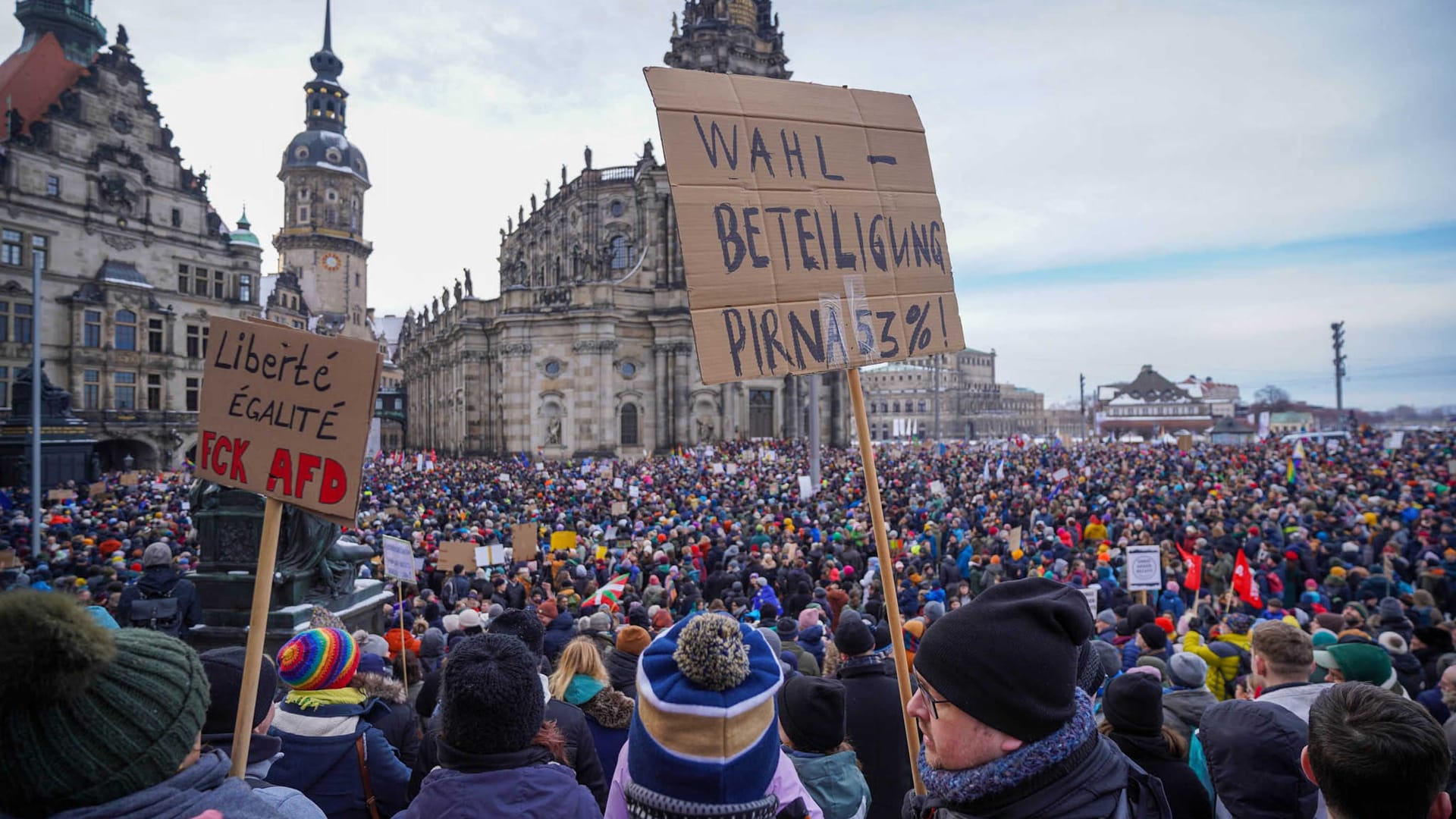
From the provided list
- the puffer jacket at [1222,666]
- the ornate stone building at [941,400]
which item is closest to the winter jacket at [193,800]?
the puffer jacket at [1222,666]

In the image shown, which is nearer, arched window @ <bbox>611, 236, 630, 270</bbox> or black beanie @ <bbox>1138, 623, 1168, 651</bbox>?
black beanie @ <bbox>1138, 623, 1168, 651</bbox>

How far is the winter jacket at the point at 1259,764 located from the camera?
2939 millimetres

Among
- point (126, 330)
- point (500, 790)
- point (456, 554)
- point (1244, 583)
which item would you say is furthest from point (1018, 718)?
point (126, 330)

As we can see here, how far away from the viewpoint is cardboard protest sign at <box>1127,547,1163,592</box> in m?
9.44

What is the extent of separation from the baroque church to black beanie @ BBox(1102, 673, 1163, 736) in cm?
3322

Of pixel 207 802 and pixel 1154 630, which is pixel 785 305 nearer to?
pixel 207 802

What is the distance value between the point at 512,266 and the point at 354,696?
232 ft

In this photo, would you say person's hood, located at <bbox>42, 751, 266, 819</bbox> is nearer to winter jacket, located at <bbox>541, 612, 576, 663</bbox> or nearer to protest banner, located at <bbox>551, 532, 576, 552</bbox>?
winter jacket, located at <bbox>541, 612, 576, 663</bbox>

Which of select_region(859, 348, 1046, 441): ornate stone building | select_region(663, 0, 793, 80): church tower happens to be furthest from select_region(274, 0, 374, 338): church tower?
select_region(859, 348, 1046, 441): ornate stone building

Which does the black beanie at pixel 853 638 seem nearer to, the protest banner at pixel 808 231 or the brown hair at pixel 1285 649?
the protest banner at pixel 808 231

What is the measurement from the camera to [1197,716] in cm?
394

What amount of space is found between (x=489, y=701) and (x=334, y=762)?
4.56ft

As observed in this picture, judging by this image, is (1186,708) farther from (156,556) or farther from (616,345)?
(616,345)

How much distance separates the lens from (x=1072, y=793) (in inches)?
69.5
